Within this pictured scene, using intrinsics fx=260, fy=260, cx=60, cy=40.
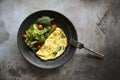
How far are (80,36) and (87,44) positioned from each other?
0.20 ft

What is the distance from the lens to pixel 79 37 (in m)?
1.50

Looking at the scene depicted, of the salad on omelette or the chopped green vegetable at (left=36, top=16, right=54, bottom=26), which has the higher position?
the chopped green vegetable at (left=36, top=16, right=54, bottom=26)

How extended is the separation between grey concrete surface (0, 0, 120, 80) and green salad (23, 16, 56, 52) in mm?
94

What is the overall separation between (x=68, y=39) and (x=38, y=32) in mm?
183

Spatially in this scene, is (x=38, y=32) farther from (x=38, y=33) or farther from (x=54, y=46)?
(x=54, y=46)

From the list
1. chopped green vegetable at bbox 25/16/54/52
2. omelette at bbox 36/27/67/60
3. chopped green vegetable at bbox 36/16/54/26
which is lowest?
omelette at bbox 36/27/67/60

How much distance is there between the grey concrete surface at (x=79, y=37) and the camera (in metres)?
1.46

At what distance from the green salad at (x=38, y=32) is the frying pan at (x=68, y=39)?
29 mm

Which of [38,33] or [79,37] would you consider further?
[79,37]

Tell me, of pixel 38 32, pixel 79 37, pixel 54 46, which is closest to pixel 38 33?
pixel 38 32

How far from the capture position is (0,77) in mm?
1456

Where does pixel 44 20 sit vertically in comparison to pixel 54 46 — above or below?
above

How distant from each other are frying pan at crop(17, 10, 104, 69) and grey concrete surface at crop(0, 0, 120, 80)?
0.06 m

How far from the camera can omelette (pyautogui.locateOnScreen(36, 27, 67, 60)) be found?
1.43 metres
